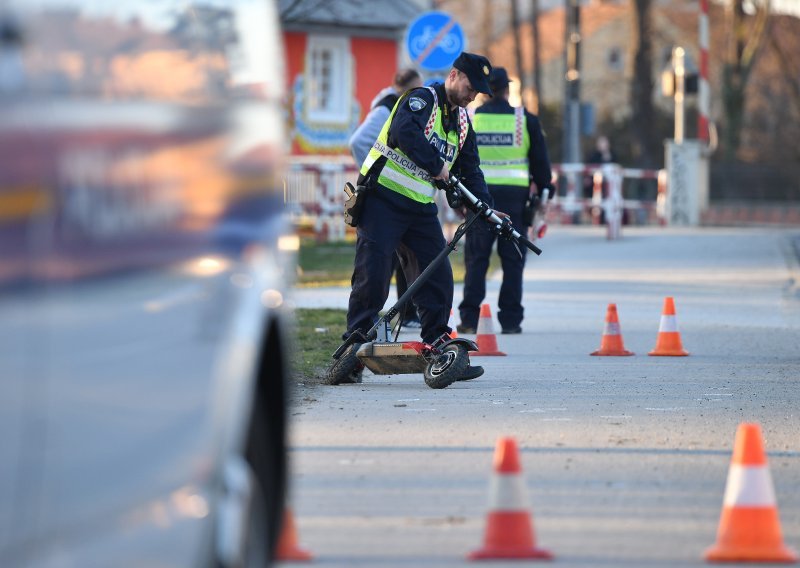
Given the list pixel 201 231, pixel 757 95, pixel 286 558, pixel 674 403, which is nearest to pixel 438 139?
pixel 674 403

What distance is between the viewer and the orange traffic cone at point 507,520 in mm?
5234

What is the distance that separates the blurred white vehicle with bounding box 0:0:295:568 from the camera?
2828 mm

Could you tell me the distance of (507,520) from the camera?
5.26 metres

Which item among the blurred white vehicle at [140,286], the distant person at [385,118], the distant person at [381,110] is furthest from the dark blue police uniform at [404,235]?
the blurred white vehicle at [140,286]

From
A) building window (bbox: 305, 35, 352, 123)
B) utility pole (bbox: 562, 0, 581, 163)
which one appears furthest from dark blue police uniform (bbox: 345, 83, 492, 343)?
utility pole (bbox: 562, 0, 581, 163)

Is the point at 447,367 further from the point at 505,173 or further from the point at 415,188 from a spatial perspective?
the point at 505,173

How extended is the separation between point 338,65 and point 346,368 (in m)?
24.5

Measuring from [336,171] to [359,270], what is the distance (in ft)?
54.1

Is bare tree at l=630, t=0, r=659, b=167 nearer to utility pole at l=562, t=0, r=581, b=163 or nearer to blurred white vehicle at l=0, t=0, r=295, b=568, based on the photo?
utility pole at l=562, t=0, r=581, b=163

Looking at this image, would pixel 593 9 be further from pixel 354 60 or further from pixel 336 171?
pixel 336 171

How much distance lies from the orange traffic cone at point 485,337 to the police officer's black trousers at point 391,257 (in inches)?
68.6

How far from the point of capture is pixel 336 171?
2617 cm

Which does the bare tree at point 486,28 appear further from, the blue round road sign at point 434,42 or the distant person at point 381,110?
the distant person at point 381,110

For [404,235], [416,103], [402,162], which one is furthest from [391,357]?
[416,103]
